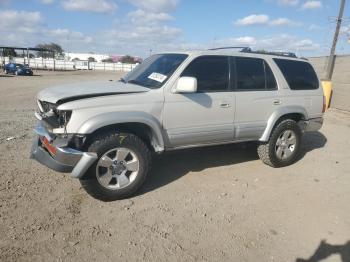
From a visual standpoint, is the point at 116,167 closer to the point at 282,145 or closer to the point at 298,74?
the point at 282,145

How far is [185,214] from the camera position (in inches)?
166

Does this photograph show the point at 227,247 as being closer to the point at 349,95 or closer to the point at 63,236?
the point at 63,236

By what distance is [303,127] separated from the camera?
636cm

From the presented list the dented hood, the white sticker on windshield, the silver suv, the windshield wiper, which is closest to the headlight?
the silver suv

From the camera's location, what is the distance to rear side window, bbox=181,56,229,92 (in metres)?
4.96

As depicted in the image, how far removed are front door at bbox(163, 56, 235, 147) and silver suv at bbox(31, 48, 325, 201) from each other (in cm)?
1

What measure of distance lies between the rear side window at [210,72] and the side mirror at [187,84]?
1.05 feet

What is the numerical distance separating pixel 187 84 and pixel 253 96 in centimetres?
146

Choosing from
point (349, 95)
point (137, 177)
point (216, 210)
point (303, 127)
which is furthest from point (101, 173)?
point (349, 95)

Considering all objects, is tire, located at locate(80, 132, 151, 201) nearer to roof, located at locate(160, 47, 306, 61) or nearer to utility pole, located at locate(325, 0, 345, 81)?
roof, located at locate(160, 47, 306, 61)

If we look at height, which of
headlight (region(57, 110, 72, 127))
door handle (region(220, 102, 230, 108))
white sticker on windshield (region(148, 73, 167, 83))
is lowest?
headlight (region(57, 110, 72, 127))

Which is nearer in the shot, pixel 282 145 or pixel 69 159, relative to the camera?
pixel 69 159

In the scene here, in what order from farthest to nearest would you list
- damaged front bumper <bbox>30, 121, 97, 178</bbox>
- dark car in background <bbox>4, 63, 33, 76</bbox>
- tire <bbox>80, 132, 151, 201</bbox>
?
dark car in background <bbox>4, 63, 33, 76</bbox>
tire <bbox>80, 132, 151, 201</bbox>
damaged front bumper <bbox>30, 121, 97, 178</bbox>

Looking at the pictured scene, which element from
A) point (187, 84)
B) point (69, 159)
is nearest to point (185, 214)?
point (69, 159)
